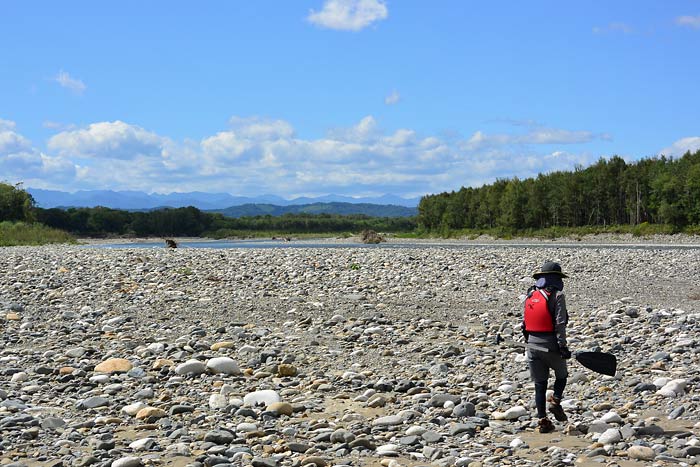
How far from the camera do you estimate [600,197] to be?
279 feet

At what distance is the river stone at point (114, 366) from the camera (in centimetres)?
930

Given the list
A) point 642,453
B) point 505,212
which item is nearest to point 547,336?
point 642,453

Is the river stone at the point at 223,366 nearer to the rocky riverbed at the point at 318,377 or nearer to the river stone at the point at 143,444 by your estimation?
the rocky riverbed at the point at 318,377

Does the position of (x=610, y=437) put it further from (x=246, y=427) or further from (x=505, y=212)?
(x=505, y=212)

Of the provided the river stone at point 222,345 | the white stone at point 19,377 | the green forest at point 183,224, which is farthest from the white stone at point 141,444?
the green forest at point 183,224

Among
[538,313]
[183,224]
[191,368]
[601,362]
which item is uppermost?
[183,224]

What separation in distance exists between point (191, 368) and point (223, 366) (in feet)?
1.41

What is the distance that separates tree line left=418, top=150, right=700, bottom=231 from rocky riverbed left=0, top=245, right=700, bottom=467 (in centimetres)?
5753

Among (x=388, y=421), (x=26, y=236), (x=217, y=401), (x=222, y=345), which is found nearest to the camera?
(x=388, y=421)

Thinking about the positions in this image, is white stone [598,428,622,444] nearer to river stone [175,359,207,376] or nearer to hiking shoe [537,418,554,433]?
hiking shoe [537,418,554,433]

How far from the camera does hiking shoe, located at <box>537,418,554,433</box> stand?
6.83 m

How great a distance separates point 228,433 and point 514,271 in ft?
55.5

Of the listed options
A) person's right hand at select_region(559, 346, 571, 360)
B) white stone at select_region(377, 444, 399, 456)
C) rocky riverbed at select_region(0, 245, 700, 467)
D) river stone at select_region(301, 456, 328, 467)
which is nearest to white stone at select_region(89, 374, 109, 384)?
rocky riverbed at select_region(0, 245, 700, 467)

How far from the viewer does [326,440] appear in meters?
6.68
